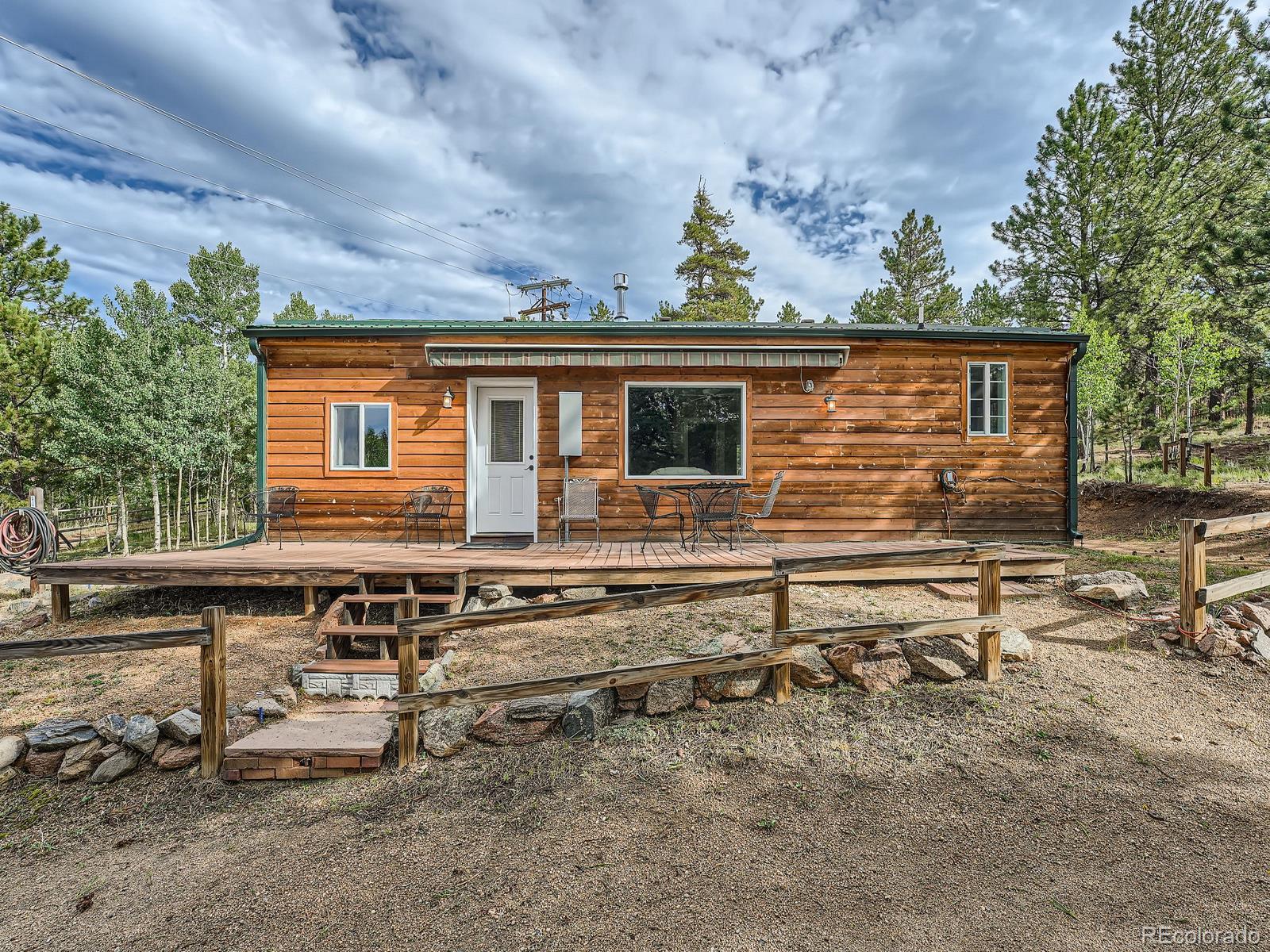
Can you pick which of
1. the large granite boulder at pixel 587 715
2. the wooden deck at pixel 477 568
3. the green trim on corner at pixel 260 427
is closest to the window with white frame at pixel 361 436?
the green trim on corner at pixel 260 427

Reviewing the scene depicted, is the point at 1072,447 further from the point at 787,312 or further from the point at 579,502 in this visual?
the point at 787,312

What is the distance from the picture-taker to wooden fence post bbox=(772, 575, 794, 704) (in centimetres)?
312

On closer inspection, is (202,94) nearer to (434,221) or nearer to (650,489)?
(434,221)

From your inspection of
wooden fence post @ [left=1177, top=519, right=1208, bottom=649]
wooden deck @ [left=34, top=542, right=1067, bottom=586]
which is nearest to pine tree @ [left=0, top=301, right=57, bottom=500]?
wooden deck @ [left=34, top=542, right=1067, bottom=586]

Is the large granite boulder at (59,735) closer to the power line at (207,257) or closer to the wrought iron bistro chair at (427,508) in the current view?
the wrought iron bistro chair at (427,508)

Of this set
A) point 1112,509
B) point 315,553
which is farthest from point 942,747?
point 1112,509

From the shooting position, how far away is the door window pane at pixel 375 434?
23.6ft

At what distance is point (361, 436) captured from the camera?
719 cm

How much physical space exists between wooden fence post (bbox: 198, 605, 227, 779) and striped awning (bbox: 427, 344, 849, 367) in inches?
176

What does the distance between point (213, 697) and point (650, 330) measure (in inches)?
229

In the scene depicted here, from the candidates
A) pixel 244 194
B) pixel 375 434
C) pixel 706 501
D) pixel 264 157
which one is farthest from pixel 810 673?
pixel 244 194

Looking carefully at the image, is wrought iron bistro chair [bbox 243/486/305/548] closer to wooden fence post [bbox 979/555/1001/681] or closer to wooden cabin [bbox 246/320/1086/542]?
wooden cabin [bbox 246/320/1086/542]

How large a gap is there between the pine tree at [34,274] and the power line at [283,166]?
20.5ft

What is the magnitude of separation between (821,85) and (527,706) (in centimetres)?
1027
